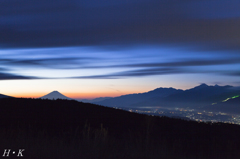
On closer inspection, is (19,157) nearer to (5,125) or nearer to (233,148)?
(5,125)

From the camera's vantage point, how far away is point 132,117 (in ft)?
70.5

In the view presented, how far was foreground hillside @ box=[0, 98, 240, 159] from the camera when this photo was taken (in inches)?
389

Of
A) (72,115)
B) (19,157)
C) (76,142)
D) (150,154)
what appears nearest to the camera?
(19,157)

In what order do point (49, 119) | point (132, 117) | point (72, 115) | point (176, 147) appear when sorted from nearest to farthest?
point (176, 147), point (49, 119), point (72, 115), point (132, 117)

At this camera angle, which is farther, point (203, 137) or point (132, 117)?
point (132, 117)

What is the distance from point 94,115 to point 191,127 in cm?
794

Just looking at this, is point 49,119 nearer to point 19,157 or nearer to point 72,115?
point 72,115

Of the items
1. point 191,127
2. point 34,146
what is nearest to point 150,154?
point 34,146

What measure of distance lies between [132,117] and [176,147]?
29.3 feet

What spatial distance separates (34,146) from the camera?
32.3 ft

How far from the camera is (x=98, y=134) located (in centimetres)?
1184

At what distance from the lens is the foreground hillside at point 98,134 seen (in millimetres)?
9875

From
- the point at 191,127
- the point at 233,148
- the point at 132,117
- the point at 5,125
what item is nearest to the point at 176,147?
the point at 233,148

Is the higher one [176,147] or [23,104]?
[23,104]
